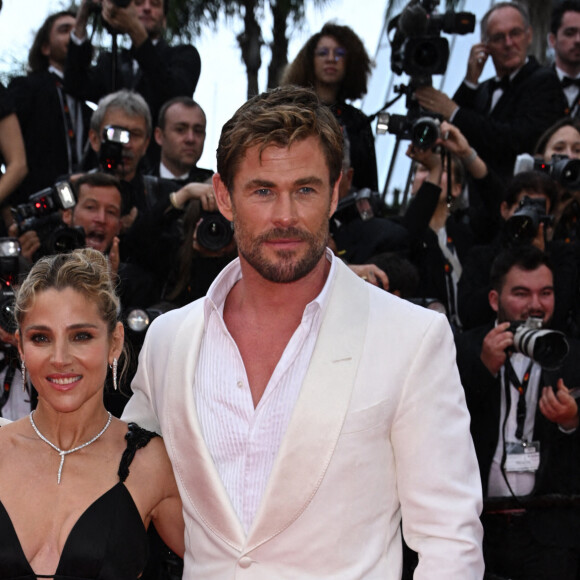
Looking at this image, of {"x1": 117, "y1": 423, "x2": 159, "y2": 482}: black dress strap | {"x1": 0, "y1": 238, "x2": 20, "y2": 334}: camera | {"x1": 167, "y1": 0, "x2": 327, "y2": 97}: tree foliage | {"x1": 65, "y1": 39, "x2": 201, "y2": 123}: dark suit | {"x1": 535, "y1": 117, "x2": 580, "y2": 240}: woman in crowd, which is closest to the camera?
{"x1": 117, "y1": 423, "x2": 159, "y2": 482}: black dress strap

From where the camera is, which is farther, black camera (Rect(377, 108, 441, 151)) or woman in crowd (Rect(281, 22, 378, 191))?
woman in crowd (Rect(281, 22, 378, 191))

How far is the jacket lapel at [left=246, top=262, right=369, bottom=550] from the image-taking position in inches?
96.1

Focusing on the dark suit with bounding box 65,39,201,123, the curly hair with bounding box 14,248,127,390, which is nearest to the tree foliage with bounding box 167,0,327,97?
the dark suit with bounding box 65,39,201,123

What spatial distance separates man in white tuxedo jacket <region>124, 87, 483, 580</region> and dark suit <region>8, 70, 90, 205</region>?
10.1ft

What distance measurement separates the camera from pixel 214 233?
466cm

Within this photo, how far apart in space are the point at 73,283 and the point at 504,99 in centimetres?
364

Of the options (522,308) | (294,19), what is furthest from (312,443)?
(294,19)

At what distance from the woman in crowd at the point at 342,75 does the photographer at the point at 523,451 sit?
5.74 ft

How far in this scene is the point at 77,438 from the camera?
292cm

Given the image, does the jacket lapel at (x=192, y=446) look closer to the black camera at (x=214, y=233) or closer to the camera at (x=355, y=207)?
the black camera at (x=214, y=233)

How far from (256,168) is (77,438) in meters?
0.95

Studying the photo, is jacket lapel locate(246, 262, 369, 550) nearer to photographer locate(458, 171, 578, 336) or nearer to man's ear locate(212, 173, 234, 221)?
man's ear locate(212, 173, 234, 221)

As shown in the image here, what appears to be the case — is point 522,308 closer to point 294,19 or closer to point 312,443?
point 312,443

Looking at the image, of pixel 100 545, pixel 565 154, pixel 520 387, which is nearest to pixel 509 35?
pixel 565 154
